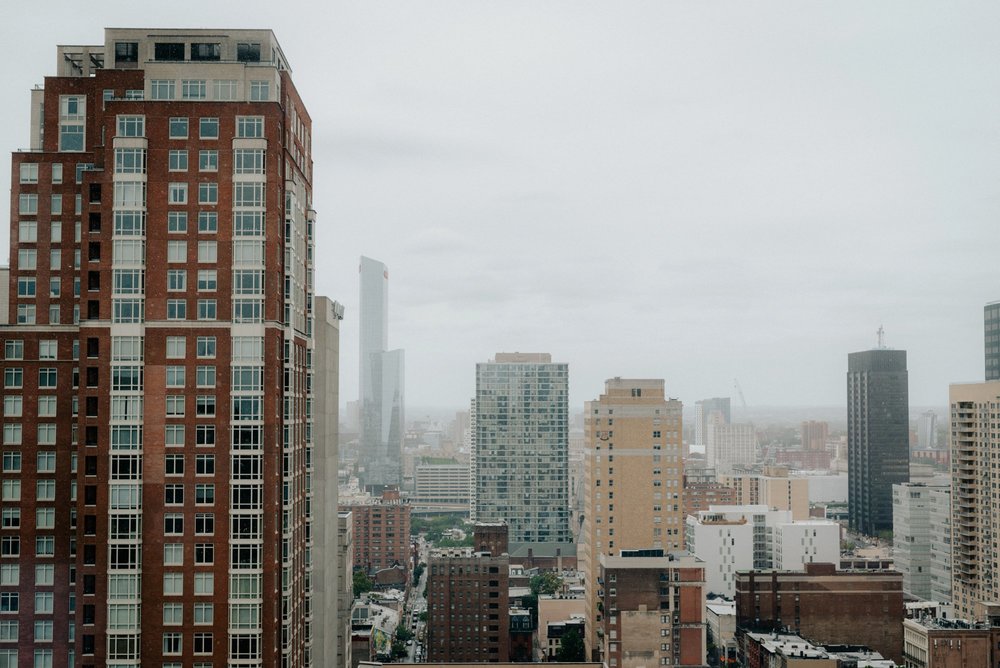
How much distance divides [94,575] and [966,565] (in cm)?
6327

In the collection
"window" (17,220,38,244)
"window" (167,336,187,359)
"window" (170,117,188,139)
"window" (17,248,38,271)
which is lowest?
"window" (167,336,187,359)

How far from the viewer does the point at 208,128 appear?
94.9ft

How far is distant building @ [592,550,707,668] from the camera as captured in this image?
2318 inches

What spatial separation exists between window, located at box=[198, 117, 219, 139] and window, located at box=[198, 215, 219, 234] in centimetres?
225

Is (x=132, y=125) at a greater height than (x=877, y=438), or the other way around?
(x=132, y=125)

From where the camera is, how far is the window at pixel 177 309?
94.2ft

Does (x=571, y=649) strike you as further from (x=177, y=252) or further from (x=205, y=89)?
(x=205, y=89)

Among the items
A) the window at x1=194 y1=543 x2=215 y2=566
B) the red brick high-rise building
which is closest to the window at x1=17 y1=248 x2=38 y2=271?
the red brick high-rise building

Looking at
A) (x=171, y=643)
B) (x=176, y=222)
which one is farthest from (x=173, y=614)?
(x=176, y=222)

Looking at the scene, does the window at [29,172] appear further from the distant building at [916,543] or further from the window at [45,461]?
the distant building at [916,543]

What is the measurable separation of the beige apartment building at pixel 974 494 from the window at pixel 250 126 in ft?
189

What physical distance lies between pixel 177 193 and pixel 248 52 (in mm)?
4998

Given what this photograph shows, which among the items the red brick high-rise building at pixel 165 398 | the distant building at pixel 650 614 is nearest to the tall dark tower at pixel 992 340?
the distant building at pixel 650 614

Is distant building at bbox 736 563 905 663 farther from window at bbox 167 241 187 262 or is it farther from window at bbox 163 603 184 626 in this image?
window at bbox 167 241 187 262
